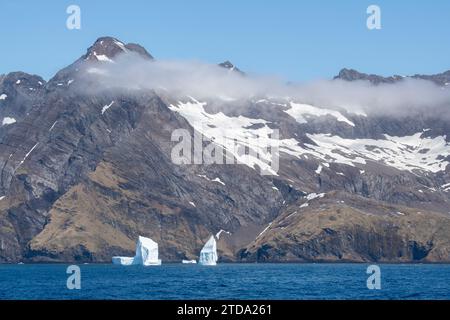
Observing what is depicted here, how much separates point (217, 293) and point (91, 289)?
30427mm
